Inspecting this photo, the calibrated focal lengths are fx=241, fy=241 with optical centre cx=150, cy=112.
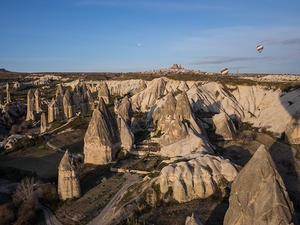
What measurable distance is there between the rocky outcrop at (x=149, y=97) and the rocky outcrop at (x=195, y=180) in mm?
32174

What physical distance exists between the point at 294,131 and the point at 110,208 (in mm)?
19820

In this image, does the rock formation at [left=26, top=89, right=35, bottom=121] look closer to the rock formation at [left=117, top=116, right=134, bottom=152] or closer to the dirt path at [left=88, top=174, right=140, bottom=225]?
the rock formation at [left=117, top=116, right=134, bottom=152]

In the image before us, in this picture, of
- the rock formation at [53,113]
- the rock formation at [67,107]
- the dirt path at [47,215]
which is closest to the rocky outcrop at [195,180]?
the dirt path at [47,215]

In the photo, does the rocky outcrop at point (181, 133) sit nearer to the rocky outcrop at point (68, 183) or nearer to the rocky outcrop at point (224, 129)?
the rocky outcrop at point (224, 129)

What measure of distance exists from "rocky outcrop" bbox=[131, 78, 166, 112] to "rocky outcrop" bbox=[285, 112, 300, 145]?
26.9 metres

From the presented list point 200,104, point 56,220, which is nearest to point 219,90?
point 200,104

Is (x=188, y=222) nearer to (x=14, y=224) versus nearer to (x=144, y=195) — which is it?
(x=144, y=195)

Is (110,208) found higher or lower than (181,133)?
lower

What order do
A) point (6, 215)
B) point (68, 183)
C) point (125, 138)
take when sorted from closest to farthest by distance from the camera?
point (6, 215) < point (68, 183) < point (125, 138)

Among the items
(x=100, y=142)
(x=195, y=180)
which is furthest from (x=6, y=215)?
(x=195, y=180)

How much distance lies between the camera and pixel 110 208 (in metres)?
14.9

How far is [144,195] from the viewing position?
14789 mm

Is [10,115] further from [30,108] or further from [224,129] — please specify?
[224,129]

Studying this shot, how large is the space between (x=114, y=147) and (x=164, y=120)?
29.5ft
